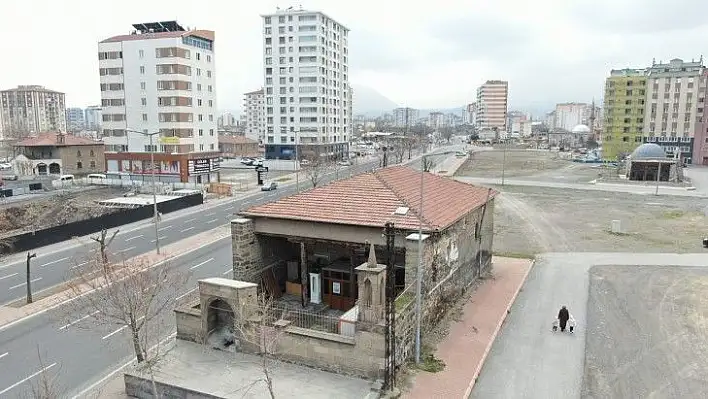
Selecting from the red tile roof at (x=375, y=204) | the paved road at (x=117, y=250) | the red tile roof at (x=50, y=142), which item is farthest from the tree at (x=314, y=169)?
the red tile roof at (x=50, y=142)

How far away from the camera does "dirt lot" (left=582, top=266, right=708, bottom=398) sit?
17734 mm

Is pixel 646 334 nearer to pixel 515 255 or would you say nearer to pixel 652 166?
pixel 515 255

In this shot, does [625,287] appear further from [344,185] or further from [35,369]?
[35,369]

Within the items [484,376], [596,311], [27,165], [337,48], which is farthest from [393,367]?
[337,48]

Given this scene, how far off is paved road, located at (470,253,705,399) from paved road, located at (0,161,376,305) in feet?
68.2

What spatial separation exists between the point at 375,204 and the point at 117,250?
23.0 metres

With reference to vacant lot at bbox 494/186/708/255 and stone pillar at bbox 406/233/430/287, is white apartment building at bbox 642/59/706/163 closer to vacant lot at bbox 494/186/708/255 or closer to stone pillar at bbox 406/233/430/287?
vacant lot at bbox 494/186/708/255

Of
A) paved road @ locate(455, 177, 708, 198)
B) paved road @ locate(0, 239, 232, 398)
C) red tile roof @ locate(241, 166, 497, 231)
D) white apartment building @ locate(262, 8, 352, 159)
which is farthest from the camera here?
white apartment building @ locate(262, 8, 352, 159)

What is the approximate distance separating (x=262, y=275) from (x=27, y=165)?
75707 mm

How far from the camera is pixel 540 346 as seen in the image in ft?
68.5

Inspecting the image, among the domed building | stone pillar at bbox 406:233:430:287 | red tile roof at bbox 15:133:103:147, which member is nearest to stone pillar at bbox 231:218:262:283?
stone pillar at bbox 406:233:430:287

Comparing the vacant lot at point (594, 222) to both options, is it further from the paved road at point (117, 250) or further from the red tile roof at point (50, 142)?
the red tile roof at point (50, 142)

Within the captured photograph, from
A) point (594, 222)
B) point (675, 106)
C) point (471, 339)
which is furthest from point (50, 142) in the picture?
point (675, 106)

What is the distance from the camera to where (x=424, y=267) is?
2066 cm
